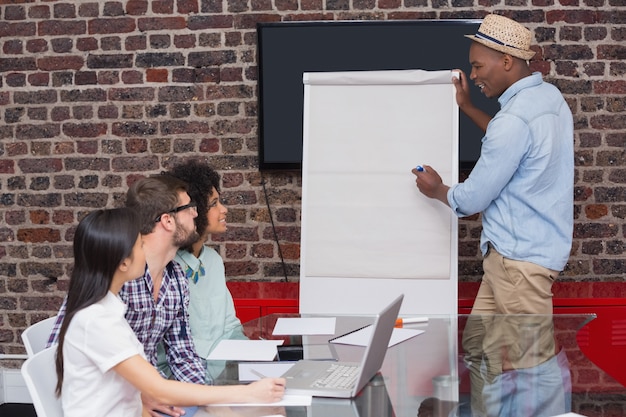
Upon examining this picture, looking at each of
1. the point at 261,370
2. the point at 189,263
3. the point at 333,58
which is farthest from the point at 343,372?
the point at 333,58

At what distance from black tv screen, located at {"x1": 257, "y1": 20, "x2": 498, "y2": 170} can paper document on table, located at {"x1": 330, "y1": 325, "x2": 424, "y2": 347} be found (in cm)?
128

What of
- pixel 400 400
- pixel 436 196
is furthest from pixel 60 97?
pixel 400 400

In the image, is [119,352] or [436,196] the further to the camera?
[436,196]

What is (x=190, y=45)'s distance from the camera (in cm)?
379

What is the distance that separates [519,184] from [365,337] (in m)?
0.84

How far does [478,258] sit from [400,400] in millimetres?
2001

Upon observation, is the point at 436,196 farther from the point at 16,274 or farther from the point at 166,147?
the point at 16,274

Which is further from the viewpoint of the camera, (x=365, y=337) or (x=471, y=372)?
(x=365, y=337)

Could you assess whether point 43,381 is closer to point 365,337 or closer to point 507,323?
Answer: point 365,337

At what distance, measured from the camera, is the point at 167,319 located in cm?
238

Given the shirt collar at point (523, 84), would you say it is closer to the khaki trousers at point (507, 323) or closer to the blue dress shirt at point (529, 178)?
the blue dress shirt at point (529, 178)

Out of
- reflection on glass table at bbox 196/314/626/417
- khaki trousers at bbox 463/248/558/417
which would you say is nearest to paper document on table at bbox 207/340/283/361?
reflection on glass table at bbox 196/314/626/417

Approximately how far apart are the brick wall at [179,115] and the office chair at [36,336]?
1.63 metres

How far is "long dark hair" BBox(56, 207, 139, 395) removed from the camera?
1.82m
